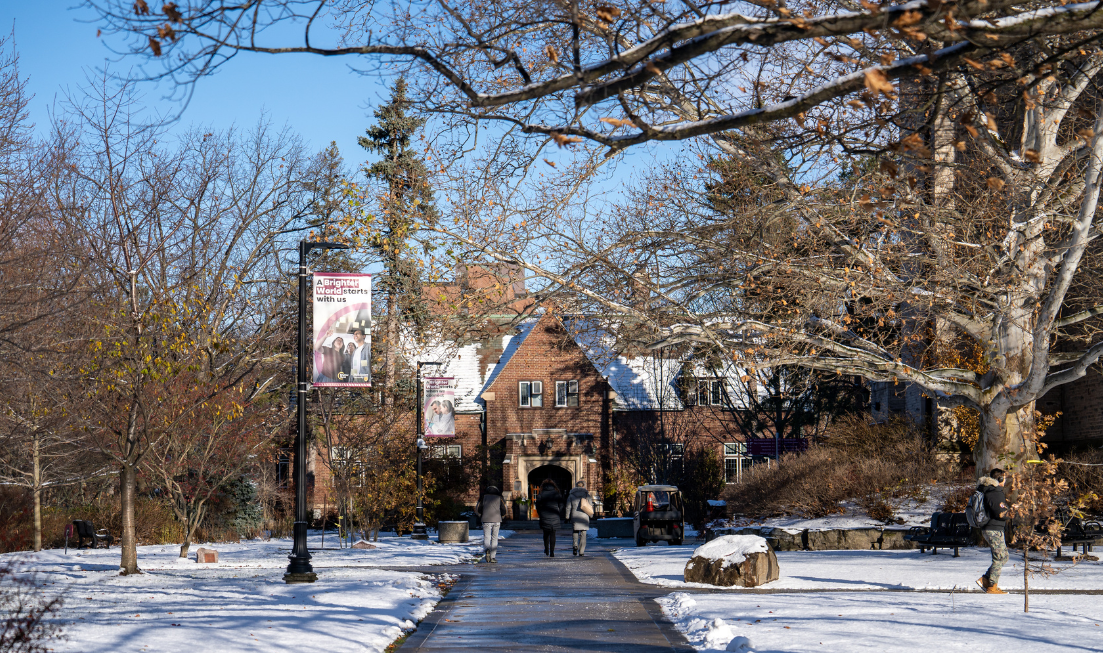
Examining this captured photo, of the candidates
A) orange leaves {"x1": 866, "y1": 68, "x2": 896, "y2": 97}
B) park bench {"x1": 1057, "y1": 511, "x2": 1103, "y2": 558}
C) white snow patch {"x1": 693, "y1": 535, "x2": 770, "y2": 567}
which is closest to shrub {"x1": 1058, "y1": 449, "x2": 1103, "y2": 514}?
park bench {"x1": 1057, "y1": 511, "x2": 1103, "y2": 558}

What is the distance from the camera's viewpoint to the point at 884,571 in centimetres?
1748

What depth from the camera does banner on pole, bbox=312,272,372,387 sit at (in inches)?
681

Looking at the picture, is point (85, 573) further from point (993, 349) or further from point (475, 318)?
point (993, 349)

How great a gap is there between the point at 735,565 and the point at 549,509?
8318mm

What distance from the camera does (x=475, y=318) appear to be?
21.3 m

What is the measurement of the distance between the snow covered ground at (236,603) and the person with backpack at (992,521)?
24.5 ft

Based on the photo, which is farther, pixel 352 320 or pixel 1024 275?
pixel 1024 275

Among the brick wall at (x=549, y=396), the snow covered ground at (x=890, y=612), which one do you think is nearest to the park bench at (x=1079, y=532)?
the snow covered ground at (x=890, y=612)

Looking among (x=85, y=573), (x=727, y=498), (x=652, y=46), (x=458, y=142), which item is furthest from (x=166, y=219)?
(x=652, y=46)

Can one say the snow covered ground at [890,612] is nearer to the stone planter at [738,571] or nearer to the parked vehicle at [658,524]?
the stone planter at [738,571]

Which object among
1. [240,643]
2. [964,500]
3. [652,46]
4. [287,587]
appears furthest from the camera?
[964,500]

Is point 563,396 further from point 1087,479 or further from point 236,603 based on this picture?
point 236,603

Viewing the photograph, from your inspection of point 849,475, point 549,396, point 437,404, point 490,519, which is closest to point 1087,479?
point 849,475

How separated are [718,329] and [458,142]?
38.9 ft
